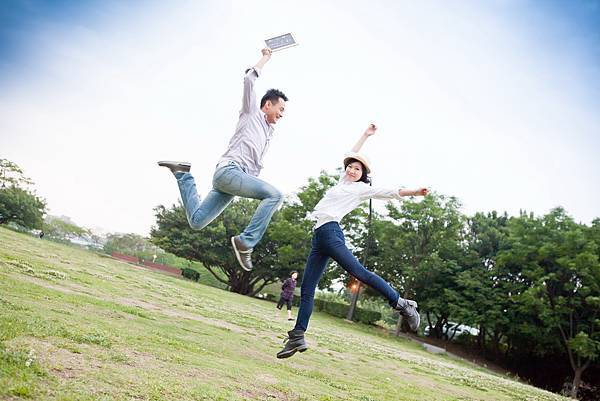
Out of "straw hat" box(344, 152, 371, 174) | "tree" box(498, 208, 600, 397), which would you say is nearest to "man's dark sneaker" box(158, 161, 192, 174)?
A: "straw hat" box(344, 152, 371, 174)

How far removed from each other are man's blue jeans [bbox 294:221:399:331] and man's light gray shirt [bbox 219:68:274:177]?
1.15 meters

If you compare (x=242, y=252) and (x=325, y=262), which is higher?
(x=325, y=262)

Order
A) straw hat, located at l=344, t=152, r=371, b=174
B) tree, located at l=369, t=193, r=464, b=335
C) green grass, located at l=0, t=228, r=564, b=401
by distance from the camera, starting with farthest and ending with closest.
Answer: tree, located at l=369, t=193, r=464, b=335 → straw hat, located at l=344, t=152, r=371, b=174 → green grass, located at l=0, t=228, r=564, b=401

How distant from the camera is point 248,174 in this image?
15.7 feet

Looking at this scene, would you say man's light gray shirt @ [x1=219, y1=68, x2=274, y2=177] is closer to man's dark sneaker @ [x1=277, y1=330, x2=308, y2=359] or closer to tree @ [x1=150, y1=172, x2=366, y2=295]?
man's dark sneaker @ [x1=277, y1=330, x2=308, y2=359]

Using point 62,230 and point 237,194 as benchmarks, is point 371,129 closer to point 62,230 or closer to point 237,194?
point 237,194

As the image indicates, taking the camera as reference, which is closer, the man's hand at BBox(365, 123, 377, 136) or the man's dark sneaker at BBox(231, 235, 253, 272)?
the man's dark sneaker at BBox(231, 235, 253, 272)

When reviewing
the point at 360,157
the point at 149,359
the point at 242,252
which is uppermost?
the point at 360,157

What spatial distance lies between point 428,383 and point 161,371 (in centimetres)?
701

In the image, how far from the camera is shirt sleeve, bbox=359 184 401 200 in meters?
4.75

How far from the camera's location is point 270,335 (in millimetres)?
11203

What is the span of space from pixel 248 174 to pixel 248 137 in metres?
0.44

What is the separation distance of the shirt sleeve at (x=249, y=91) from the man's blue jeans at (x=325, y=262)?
1.63m

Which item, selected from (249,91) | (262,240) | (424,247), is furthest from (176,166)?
(262,240)
